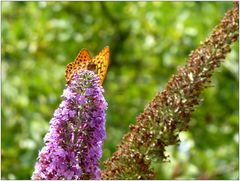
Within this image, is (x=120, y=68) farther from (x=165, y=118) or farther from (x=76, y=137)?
(x=76, y=137)

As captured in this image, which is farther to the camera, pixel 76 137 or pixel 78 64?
pixel 78 64

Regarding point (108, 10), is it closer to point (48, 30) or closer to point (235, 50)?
point (48, 30)

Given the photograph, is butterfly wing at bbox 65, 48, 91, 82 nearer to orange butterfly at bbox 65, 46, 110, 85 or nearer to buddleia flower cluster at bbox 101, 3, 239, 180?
orange butterfly at bbox 65, 46, 110, 85

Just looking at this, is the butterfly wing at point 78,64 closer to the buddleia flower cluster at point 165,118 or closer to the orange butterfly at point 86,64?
the orange butterfly at point 86,64

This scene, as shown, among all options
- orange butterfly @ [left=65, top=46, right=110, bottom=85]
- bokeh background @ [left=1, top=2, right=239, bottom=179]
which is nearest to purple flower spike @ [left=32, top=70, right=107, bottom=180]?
orange butterfly @ [left=65, top=46, right=110, bottom=85]

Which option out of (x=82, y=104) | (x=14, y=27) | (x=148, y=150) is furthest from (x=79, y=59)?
(x=14, y=27)

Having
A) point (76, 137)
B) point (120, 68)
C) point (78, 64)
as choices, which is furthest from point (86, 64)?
point (120, 68)
